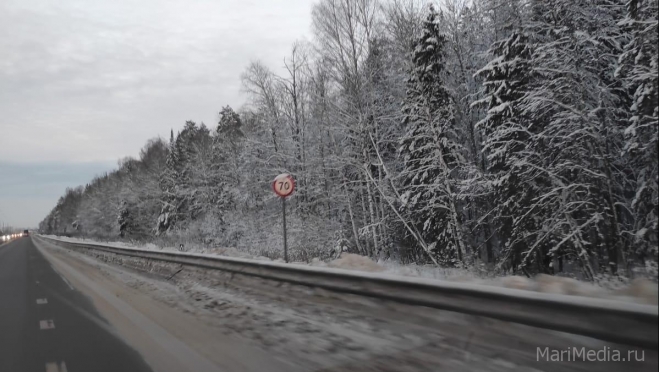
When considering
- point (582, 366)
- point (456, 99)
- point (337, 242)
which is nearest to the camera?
point (582, 366)

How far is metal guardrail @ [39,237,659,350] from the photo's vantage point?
10.1ft

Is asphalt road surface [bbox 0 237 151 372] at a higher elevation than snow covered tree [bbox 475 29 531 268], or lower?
lower

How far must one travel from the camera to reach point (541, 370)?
362cm

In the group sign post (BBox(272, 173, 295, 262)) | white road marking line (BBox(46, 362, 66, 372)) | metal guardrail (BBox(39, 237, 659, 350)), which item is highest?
sign post (BBox(272, 173, 295, 262))

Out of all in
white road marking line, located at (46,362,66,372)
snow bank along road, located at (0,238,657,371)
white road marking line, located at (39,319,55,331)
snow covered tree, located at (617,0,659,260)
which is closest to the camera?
snow bank along road, located at (0,238,657,371)

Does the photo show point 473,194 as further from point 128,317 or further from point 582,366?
point 582,366

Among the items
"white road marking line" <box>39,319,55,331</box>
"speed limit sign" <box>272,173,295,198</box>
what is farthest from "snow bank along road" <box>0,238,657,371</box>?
"speed limit sign" <box>272,173,295,198</box>

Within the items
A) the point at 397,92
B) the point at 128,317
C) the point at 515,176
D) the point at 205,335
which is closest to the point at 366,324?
the point at 205,335

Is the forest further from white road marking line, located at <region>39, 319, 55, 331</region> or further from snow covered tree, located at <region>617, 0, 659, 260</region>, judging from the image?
white road marking line, located at <region>39, 319, 55, 331</region>

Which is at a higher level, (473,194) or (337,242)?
(473,194)

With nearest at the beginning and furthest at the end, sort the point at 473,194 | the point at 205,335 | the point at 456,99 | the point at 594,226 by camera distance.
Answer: the point at 205,335
the point at 594,226
the point at 473,194
the point at 456,99

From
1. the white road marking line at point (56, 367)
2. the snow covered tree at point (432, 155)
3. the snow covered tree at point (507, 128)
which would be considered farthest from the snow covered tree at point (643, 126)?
the snow covered tree at point (432, 155)

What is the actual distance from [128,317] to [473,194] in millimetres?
15367

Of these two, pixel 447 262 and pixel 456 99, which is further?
pixel 456 99
